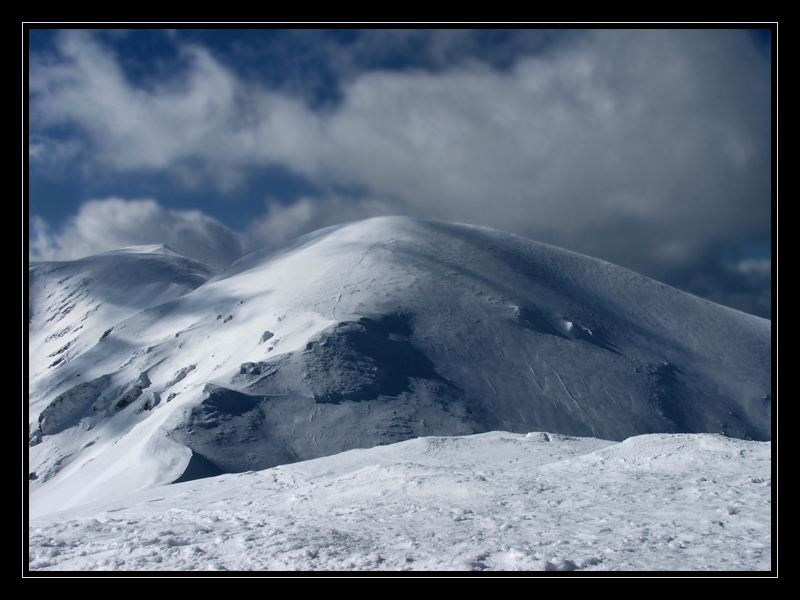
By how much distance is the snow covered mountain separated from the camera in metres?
17.0

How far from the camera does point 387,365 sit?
2130cm

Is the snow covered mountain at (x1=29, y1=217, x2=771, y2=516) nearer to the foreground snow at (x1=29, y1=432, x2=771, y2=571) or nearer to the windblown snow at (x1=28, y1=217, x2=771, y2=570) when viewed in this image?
the windblown snow at (x1=28, y1=217, x2=771, y2=570)

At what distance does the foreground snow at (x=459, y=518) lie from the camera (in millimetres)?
5758

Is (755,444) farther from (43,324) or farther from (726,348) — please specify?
(43,324)

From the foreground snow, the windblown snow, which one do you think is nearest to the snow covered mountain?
the windblown snow

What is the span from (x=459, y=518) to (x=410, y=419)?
11344mm

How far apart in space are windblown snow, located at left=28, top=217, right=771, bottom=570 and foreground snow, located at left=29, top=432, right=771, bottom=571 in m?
0.04

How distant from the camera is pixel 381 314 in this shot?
25.2 metres

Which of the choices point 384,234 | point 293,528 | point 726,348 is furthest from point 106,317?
point 293,528

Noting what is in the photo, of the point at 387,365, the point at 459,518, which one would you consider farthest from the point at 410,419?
the point at 459,518

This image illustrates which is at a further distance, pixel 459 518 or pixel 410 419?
pixel 410 419

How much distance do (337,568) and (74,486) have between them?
564 inches

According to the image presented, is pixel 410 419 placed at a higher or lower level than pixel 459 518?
lower

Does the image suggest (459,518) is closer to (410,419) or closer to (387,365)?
(410,419)
